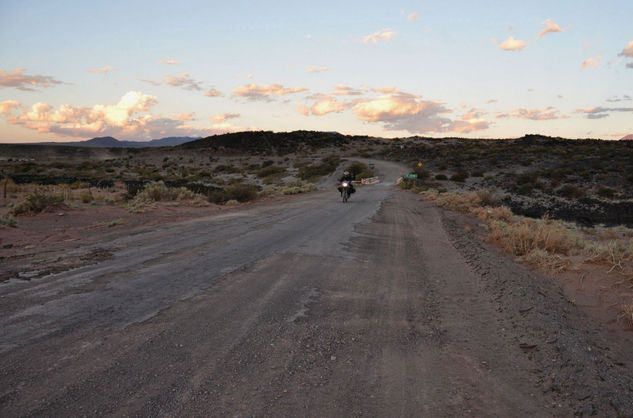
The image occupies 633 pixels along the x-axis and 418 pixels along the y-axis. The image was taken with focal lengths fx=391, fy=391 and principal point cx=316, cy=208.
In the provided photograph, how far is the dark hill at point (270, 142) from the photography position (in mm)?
98062

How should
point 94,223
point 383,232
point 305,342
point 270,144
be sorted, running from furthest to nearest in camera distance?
1. point 270,144
2. point 94,223
3. point 383,232
4. point 305,342

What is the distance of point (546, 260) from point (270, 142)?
99.3 meters

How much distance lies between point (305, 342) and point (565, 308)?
427cm

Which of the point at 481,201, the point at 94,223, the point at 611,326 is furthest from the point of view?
the point at 481,201

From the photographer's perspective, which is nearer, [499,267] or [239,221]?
[499,267]

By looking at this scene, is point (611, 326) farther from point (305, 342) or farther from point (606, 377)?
point (305, 342)

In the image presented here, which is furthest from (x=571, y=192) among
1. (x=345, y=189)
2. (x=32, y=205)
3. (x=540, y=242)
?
(x=32, y=205)

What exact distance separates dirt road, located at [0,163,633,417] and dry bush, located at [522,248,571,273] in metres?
0.71

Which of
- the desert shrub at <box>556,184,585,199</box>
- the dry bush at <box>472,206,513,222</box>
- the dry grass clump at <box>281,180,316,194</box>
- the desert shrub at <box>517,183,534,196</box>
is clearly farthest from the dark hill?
the dry bush at <box>472,206,513,222</box>

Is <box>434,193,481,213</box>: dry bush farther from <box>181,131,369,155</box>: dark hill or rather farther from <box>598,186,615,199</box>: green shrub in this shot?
<box>181,131,369,155</box>: dark hill

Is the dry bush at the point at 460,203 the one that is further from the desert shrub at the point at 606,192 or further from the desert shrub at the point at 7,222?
the desert shrub at the point at 7,222

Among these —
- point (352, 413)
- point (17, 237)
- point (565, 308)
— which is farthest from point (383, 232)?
point (17, 237)

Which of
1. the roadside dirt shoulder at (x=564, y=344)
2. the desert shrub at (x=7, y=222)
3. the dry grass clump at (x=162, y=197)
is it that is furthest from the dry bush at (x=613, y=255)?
the dry grass clump at (x=162, y=197)

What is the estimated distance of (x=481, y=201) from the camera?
2325 cm
